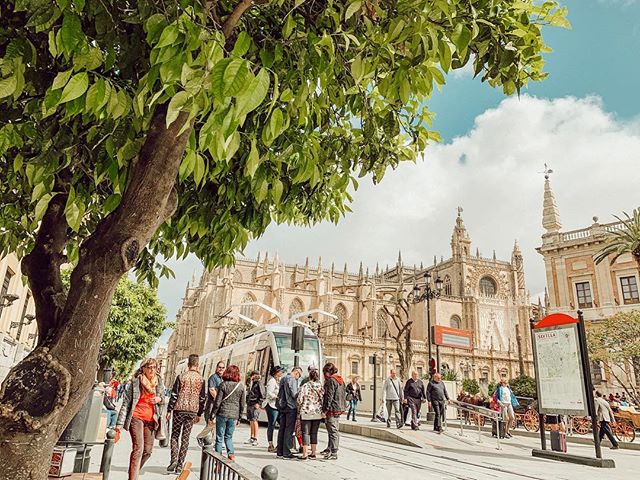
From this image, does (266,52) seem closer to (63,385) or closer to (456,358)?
(63,385)

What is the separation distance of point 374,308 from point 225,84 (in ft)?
206

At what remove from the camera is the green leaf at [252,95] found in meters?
1.82

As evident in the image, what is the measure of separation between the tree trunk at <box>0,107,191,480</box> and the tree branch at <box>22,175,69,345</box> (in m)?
0.01

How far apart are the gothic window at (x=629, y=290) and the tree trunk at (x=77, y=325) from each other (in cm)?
3577

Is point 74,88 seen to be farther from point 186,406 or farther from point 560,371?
point 560,371

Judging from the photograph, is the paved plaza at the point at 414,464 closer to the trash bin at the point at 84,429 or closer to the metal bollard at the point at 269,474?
the trash bin at the point at 84,429

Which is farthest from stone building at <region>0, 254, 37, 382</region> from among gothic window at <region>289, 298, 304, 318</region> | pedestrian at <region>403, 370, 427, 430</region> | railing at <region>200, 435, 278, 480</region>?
gothic window at <region>289, 298, 304, 318</region>

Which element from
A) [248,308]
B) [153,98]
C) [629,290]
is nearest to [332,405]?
[153,98]

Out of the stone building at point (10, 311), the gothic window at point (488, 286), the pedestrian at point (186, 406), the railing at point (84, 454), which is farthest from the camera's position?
the gothic window at point (488, 286)

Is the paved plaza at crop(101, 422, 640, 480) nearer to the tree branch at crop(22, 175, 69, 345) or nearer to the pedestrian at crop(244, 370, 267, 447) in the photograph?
the pedestrian at crop(244, 370, 267, 447)

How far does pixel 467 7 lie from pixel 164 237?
3294 mm

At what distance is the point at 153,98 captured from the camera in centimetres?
206

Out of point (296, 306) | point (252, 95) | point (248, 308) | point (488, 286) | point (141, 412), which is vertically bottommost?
point (141, 412)

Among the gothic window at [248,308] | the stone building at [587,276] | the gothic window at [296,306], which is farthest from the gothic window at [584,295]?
the gothic window at [248,308]
